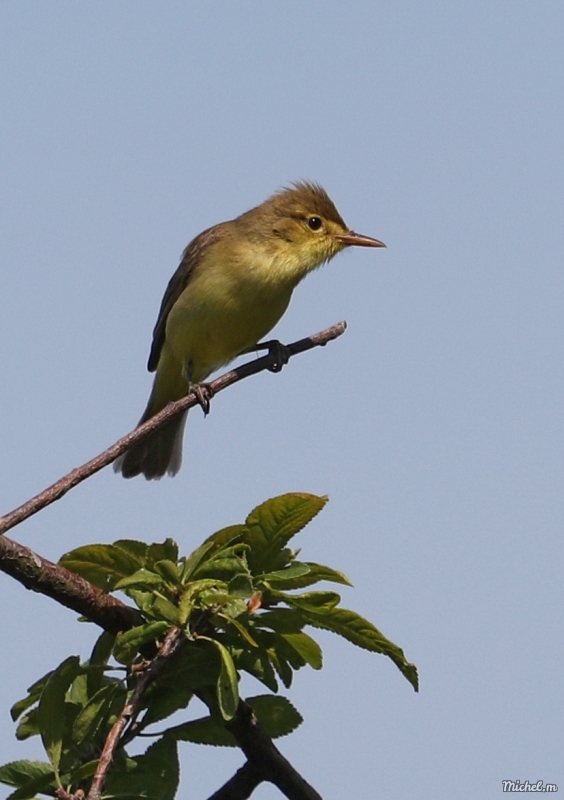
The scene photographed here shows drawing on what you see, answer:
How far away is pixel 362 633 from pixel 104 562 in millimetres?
545

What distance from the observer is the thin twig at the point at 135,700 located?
1.83 m

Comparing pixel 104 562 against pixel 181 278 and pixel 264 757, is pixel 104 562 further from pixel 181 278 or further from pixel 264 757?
pixel 181 278

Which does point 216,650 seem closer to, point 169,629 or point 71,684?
point 169,629

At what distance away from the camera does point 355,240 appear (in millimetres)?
6910

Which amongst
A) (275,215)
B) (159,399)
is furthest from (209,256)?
(159,399)

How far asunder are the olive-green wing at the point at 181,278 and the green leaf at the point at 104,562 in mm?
5276

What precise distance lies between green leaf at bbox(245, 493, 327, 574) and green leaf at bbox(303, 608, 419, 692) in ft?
0.45

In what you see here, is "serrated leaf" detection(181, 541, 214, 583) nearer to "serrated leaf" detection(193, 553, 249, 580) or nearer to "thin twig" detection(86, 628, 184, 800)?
"serrated leaf" detection(193, 553, 249, 580)

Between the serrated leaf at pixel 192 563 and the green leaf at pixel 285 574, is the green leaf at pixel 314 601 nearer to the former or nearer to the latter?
the green leaf at pixel 285 574

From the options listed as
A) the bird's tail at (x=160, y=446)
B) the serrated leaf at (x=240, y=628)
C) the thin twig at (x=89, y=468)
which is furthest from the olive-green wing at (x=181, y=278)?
the serrated leaf at (x=240, y=628)

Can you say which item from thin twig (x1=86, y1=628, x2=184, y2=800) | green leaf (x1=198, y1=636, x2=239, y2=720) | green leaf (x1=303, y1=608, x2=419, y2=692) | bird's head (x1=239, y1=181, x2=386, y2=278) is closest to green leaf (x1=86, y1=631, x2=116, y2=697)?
thin twig (x1=86, y1=628, x2=184, y2=800)

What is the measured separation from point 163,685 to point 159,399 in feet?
18.8

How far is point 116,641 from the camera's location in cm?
213

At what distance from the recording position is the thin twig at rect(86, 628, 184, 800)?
183cm
